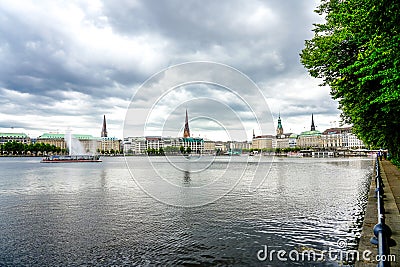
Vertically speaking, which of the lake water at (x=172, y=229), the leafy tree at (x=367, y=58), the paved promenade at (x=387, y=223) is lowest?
the lake water at (x=172, y=229)

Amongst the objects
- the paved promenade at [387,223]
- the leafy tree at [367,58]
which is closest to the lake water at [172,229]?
the paved promenade at [387,223]

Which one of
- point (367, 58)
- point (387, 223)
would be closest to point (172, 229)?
point (387, 223)

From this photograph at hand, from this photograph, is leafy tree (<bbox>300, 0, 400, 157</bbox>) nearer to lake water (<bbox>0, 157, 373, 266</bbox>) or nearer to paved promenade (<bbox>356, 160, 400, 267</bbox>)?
paved promenade (<bbox>356, 160, 400, 267</bbox>)

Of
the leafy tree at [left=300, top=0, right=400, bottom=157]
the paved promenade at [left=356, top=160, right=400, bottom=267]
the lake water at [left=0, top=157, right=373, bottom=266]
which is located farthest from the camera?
the leafy tree at [left=300, top=0, right=400, bottom=157]

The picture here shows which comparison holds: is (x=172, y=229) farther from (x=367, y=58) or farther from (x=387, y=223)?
(x=367, y=58)

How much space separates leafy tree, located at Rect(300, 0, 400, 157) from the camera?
1280 cm

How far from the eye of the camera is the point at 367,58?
16.1m

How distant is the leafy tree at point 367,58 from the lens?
42.0 feet

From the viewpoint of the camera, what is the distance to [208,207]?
19.0 metres

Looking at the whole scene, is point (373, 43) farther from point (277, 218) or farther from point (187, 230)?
point (187, 230)

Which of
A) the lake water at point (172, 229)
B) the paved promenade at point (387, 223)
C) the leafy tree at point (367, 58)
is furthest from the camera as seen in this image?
the leafy tree at point (367, 58)

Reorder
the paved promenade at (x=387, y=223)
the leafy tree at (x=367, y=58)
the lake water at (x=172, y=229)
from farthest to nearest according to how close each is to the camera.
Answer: the leafy tree at (x=367, y=58), the lake water at (x=172, y=229), the paved promenade at (x=387, y=223)

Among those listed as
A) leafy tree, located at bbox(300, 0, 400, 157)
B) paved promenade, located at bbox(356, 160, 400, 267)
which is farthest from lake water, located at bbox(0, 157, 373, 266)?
leafy tree, located at bbox(300, 0, 400, 157)

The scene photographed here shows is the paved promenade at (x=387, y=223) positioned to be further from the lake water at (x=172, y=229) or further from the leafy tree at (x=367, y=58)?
the leafy tree at (x=367, y=58)
